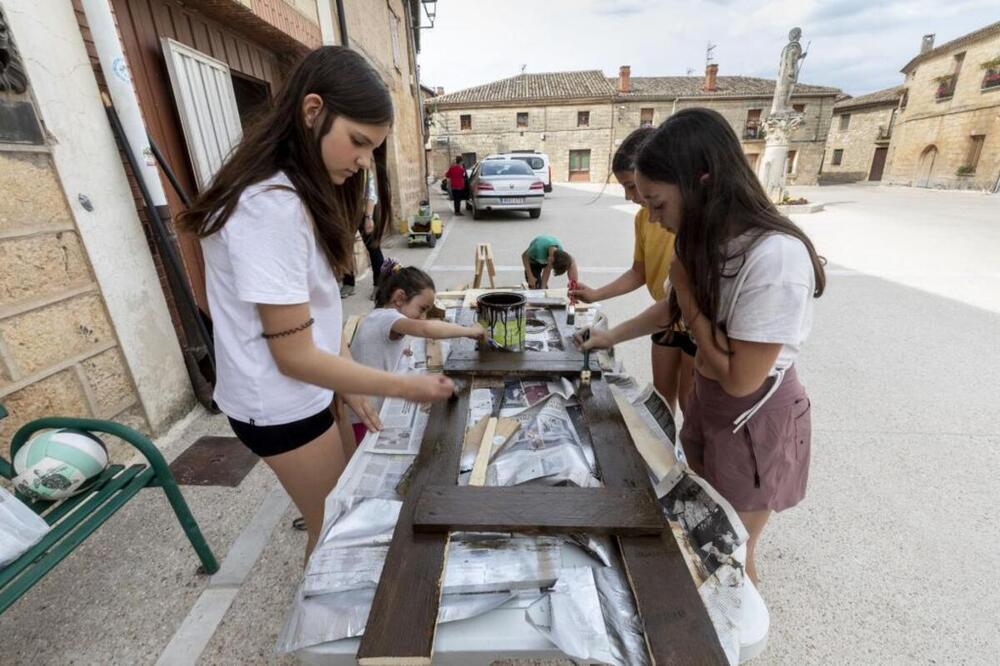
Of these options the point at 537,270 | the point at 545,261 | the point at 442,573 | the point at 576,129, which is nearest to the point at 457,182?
the point at 537,270

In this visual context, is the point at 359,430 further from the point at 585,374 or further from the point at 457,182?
the point at 457,182

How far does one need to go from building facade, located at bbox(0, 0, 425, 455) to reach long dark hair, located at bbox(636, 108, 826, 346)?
86.9 inches

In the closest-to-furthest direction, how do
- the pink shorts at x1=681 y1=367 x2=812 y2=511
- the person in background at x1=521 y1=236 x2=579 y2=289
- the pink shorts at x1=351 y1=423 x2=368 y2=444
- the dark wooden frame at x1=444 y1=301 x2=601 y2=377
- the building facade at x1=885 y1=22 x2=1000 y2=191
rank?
the pink shorts at x1=681 y1=367 x2=812 y2=511
the dark wooden frame at x1=444 y1=301 x2=601 y2=377
the pink shorts at x1=351 y1=423 x2=368 y2=444
the person in background at x1=521 y1=236 x2=579 y2=289
the building facade at x1=885 y1=22 x2=1000 y2=191

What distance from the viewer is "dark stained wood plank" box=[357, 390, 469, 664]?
30.0 inches

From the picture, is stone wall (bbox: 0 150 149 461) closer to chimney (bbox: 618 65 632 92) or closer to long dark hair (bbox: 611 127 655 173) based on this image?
long dark hair (bbox: 611 127 655 173)

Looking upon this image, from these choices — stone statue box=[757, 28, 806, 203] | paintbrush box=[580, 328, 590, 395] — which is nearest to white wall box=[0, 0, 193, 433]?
paintbrush box=[580, 328, 590, 395]

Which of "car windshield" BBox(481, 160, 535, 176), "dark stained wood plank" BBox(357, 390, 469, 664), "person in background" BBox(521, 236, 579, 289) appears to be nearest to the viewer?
"dark stained wood plank" BBox(357, 390, 469, 664)

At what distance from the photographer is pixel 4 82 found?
1810 mm

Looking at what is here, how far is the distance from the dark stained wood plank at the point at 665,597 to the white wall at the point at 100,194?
8.71 ft

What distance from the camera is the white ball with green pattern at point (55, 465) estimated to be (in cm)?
147

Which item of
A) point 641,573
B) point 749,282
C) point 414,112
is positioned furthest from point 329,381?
point 414,112

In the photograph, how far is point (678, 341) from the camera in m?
2.25

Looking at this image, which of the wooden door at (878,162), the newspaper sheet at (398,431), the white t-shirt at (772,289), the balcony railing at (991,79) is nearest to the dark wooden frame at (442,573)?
the newspaper sheet at (398,431)

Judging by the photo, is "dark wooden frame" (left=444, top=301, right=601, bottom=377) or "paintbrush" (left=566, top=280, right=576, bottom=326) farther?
"paintbrush" (left=566, top=280, right=576, bottom=326)
